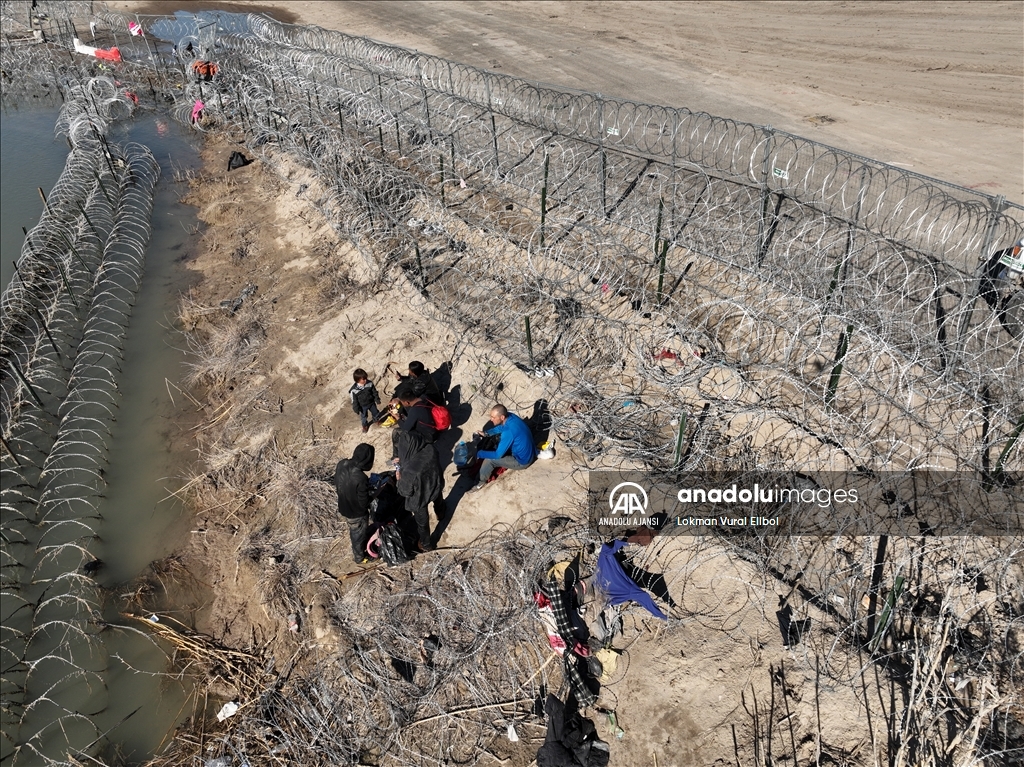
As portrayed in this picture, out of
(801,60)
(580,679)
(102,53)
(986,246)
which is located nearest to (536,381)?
(580,679)

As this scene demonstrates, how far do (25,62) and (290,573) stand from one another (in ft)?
114

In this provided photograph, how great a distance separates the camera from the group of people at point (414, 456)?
788 cm

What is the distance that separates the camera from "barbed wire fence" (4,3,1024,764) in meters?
7.27

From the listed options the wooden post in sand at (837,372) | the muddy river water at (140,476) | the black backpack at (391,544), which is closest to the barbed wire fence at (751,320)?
the wooden post in sand at (837,372)

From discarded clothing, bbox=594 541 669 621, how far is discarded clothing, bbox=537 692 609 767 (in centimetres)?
124

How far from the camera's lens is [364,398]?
10367 mm

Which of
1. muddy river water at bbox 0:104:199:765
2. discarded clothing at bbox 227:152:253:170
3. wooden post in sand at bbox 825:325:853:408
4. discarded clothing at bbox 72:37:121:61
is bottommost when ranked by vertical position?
muddy river water at bbox 0:104:199:765

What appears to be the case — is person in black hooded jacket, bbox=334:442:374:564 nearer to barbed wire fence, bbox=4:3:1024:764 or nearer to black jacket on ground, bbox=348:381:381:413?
barbed wire fence, bbox=4:3:1024:764

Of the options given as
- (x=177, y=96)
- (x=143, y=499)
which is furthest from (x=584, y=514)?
(x=177, y=96)

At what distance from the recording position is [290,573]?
8.87 m

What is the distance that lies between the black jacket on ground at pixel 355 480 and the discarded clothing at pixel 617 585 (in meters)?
2.86

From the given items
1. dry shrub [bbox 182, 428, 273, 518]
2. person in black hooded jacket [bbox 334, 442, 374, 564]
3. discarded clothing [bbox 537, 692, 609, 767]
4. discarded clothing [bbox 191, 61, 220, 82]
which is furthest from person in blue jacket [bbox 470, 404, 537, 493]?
discarded clothing [bbox 191, 61, 220, 82]

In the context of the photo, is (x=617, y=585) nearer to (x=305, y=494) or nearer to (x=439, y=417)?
(x=439, y=417)

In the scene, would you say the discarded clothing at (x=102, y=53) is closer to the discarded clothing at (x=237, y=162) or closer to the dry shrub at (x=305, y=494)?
the discarded clothing at (x=237, y=162)
